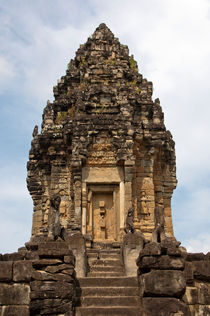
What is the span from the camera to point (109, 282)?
9.77 metres

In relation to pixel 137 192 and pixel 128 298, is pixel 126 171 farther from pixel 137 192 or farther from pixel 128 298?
pixel 128 298

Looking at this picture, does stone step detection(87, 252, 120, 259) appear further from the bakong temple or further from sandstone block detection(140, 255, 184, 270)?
sandstone block detection(140, 255, 184, 270)

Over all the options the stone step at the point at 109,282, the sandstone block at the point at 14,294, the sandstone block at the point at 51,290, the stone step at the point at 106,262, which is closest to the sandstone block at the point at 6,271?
the sandstone block at the point at 14,294

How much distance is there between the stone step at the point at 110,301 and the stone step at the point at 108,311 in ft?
0.92

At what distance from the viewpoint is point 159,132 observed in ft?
55.3

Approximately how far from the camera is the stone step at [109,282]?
31.7ft

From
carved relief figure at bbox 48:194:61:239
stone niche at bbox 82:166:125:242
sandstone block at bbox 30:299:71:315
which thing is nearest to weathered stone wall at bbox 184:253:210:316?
sandstone block at bbox 30:299:71:315

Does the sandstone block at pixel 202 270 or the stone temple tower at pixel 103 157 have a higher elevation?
the stone temple tower at pixel 103 157

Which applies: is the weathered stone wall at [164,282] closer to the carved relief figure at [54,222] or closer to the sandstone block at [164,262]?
the sandstone block at [164,262]

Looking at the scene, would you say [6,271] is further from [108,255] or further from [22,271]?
[108,255]

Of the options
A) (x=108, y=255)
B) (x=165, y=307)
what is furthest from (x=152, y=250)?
(x=108, y=255)

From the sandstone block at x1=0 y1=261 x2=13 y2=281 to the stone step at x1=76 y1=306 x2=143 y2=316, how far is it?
1.64 metres

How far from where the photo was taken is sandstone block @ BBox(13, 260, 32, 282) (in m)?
8.39

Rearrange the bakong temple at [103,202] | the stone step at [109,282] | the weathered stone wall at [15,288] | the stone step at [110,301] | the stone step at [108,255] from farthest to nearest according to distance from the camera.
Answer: the stone step at [108,255] < the stone step at [109,282] < the stone step at [110,301] < the weathered stone wall at [15,288] < the bakong temple at [103,202]
